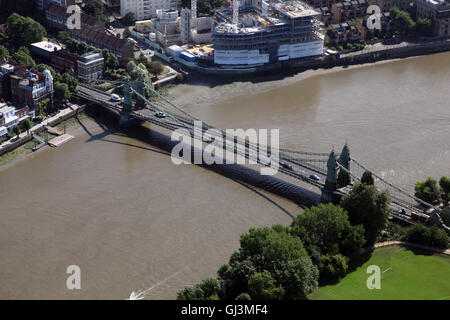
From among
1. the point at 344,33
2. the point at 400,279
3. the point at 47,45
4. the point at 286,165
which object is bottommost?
the point at 400,279

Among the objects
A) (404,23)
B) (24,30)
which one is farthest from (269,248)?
(404,23)

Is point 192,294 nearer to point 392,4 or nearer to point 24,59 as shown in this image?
point 24,59

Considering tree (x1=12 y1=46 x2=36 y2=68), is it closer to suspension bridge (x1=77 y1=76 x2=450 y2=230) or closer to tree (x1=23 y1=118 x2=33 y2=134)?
suspension bridge (x1=77 y1=76 x2=450 y2=230)

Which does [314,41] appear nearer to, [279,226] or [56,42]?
[56,42]

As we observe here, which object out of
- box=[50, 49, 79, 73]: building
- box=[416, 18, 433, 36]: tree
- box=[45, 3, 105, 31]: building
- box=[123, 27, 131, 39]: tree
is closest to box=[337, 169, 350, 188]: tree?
box=[50, 49, 79, 73]: building

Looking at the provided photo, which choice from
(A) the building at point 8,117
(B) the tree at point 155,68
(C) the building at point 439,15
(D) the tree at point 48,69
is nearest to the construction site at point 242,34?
(B) the tree at point 155,68
